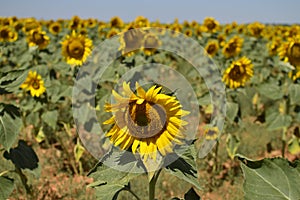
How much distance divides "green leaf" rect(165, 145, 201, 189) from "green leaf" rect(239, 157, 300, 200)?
36 cm

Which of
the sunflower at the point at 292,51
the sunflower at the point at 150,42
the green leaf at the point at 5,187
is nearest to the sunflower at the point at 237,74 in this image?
the sunflower at the point at 292,51

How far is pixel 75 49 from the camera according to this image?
14.3 ft

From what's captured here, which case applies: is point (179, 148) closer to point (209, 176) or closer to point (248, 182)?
point (248, 182)

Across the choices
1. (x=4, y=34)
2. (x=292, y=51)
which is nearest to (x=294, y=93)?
(x=292, y=51)

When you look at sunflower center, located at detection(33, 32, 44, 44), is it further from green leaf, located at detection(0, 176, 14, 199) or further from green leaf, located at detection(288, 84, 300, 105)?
green leaf, located at detection(288, 84, 300, 105)

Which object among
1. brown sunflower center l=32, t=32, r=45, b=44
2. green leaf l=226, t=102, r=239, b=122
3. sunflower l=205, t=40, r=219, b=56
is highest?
brown sunflower center l=32, t=32, r=45, b=44

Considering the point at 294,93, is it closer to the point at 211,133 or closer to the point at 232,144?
the point at 232,144

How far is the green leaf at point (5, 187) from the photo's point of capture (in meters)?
2.35

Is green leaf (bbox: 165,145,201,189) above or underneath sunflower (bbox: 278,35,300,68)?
underneath

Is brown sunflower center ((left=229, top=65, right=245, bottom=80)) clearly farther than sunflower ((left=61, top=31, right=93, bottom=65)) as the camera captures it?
No

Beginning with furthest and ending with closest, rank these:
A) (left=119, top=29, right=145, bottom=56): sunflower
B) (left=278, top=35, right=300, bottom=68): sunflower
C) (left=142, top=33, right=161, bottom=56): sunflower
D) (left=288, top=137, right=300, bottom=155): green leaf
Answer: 1. (left=142, top=33, right=161, bottom=56): sunflower
2. (left=119, top=29, right=145, bottom=56): sunflower
3. (left=288, top=137, right=300, bottom=155): green leaf
4. (left=278, top=35, right=300, bottom=68): sunflower

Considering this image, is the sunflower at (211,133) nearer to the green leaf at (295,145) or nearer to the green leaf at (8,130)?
the green leaf at (295,145)

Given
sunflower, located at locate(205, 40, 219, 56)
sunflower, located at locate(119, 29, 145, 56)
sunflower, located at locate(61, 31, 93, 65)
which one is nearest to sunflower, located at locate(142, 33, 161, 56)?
sunflower, located at locate(119, 29, 145, 56)

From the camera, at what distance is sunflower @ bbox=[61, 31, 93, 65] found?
14.3ft
